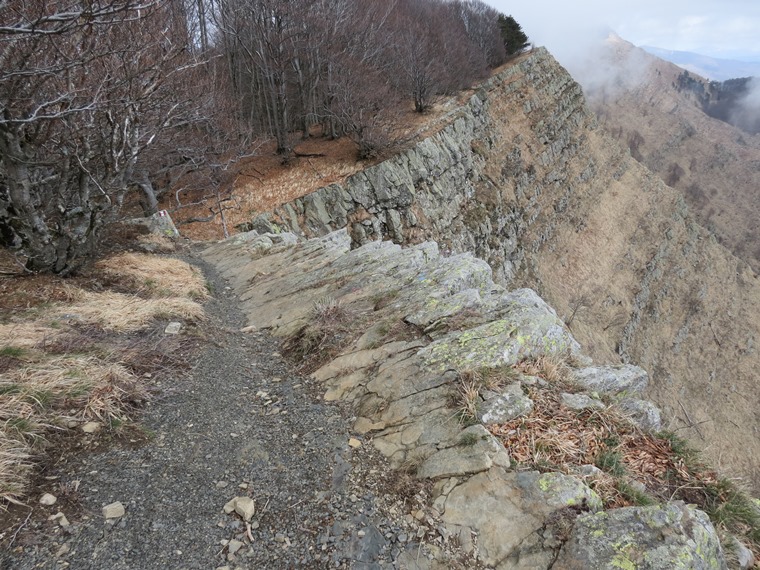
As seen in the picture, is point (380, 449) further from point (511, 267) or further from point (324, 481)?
point (511, 267)

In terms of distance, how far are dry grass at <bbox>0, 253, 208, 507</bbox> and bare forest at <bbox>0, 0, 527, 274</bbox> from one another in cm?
144

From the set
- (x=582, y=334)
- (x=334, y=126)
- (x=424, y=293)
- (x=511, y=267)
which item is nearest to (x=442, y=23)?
(x=334, y=126)

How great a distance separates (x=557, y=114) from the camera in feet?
137

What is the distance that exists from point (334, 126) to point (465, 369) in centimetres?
2573

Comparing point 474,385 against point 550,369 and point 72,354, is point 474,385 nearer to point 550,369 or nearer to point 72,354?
point 550,369

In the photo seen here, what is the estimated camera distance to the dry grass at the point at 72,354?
138 inches

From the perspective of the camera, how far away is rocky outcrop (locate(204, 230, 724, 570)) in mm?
2965

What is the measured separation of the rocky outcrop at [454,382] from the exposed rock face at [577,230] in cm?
1394

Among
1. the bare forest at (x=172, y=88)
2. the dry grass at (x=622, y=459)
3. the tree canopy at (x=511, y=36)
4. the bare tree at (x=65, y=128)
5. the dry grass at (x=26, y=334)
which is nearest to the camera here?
the dry grass at (x=622, y=459)

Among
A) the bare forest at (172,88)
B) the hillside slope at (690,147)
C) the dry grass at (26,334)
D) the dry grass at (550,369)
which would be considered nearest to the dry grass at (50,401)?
the dry grass at (26,334)

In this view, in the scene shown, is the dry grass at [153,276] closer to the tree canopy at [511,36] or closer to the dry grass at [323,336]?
the dry grass at [323,336]

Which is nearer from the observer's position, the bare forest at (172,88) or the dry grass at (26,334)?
the dry grass at (26,334)

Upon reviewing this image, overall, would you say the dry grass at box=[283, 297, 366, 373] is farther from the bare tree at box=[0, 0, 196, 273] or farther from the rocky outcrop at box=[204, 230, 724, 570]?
the bare tree at box=[0, 0, 196, 273]

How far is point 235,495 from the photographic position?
3498 millimetres
